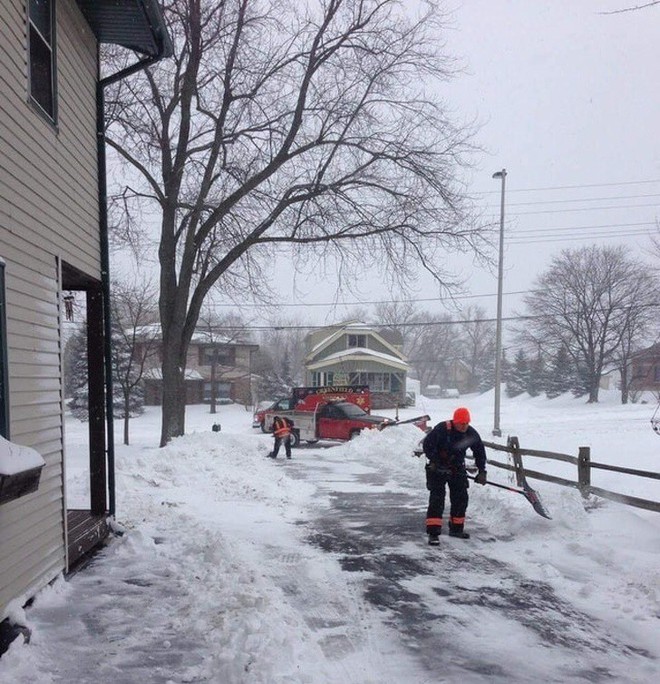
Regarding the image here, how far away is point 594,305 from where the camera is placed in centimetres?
5253

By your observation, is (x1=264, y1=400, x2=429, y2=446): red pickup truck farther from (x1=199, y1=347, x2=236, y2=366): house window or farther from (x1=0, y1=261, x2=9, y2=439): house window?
(x1=199, y1=347, x2=236, y2=366): house window

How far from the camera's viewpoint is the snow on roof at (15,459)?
386 cm

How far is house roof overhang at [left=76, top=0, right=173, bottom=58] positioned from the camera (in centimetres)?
712

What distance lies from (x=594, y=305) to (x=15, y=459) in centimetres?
5346

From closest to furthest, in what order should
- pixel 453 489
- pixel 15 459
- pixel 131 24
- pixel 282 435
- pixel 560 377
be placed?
pixel 15 459 < pixel 131 24 < pixel 453 489 < pixel 282 435 < pixel 560 377

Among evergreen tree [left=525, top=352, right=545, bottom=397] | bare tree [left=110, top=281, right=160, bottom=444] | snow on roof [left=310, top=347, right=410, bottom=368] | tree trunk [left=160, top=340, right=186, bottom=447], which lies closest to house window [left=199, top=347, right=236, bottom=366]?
snow on roof [left=310, top=347, right=410, bottom=368]

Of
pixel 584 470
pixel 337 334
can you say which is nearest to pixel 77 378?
pixel 337 334

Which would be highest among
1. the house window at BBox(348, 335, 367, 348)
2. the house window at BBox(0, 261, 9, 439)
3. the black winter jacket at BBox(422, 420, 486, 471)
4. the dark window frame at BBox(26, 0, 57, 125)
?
the dark window frame at BBox(26, 0, 57, 125)

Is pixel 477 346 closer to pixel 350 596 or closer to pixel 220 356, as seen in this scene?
pixel 220 356

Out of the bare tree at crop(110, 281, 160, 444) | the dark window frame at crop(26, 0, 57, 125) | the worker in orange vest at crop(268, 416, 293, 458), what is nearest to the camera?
the dark window frame at crop(26, 0, 57, 125)

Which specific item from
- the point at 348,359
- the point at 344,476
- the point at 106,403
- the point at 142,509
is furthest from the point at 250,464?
the point at 348,359

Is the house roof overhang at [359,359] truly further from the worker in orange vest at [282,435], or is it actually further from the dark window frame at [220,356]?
the worker in orange vest at [282,435]

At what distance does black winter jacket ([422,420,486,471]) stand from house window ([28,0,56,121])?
5504 mm

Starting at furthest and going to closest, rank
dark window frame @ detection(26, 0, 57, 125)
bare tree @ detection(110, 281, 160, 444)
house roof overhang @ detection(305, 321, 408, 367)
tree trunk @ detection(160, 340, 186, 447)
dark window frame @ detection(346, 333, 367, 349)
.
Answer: dark window frame @ detection(346, 333, 367, 349) < house roof overhang @ detection(305, 321, 408, 367) < bare tree @ detection(110, 281, 160, 444) < tree trunk @ detection(160, 340, 186, 447) < dark window frame @ detection(26, 0, 57, 125)
